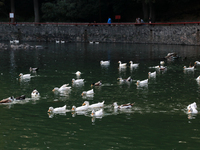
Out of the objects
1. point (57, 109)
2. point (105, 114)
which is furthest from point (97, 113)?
point (57, 109)

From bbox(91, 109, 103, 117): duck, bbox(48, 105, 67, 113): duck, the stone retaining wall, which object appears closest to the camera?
bbox(91, 109, 103, 117): duck

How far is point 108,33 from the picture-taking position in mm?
69125

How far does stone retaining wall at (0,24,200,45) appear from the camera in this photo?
6034 cm

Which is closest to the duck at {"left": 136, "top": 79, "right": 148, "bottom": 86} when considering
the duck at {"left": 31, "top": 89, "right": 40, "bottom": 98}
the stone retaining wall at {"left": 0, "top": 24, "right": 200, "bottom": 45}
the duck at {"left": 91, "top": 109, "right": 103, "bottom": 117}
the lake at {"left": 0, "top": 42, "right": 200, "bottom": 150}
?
the lake at {"left": 0, "top": 42, "right": 200, "bottom": 150}

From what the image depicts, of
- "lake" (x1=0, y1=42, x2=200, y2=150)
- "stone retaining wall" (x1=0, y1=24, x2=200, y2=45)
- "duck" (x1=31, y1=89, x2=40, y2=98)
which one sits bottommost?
"lake" (x1=0, y1=42, x2=200, y2=150)

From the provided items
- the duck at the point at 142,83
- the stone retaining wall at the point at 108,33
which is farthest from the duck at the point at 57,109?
the stone retaining wall at the point at 108,33

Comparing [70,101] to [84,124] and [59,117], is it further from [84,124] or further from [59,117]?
[84,124]

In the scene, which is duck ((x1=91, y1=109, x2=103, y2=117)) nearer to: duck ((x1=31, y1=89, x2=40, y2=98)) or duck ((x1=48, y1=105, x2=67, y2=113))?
duck ((x1=48, y1=105, x2=67, y2=113))

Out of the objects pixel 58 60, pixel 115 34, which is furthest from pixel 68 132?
pixel 115 34

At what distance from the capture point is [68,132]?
645 inches

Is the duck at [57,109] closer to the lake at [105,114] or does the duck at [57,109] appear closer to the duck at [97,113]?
the lake at [105,114]

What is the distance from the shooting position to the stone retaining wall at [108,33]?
6034 cm

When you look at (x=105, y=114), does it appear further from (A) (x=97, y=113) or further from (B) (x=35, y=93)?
(B) (x=35, y=93)

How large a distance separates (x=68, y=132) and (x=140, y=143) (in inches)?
137
